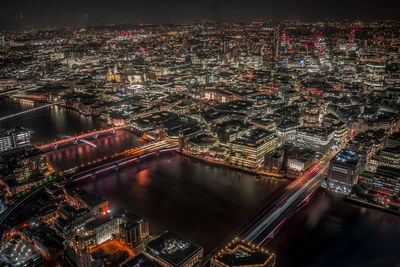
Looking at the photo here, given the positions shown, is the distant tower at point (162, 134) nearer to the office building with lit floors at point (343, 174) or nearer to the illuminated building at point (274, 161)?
the illuminated building at point (274, 161)

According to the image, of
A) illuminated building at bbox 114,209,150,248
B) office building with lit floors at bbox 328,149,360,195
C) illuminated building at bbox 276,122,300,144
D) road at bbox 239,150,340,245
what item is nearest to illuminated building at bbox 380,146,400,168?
office building with lit floors at bbox 328,149,360,195

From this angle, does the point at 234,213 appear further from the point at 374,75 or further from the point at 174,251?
the point at 374,75

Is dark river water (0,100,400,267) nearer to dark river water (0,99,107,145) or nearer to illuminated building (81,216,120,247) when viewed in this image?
illuminated building (81,216,120,247)

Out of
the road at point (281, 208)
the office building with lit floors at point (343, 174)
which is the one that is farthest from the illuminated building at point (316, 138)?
the office building with lit floors at point (343, 174)

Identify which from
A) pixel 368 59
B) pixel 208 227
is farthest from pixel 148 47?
pixel 208 227

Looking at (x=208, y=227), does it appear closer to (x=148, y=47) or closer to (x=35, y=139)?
(x=35, y=139)

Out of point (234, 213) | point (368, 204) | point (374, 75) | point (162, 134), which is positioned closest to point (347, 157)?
point (368, 204)
